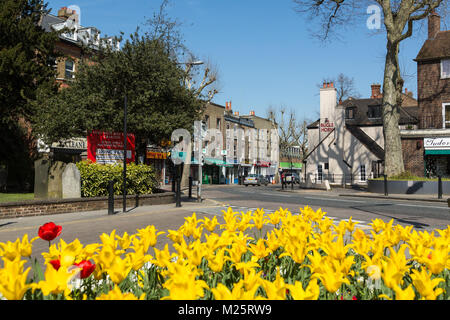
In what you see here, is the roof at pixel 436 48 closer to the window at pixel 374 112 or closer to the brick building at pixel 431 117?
the brick building at pixel 431 117

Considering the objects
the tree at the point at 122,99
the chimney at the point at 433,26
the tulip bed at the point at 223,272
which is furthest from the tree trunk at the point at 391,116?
the tulip bed at the point at 223,272

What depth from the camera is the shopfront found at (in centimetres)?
3288

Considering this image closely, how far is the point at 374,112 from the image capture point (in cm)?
4622

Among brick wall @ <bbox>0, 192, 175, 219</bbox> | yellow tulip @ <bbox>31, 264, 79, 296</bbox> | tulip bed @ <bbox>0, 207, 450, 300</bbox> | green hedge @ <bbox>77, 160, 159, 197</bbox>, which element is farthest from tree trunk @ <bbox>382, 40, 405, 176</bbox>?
yellow tulip @ <bbox>31, 264, 79, 296</bbox>

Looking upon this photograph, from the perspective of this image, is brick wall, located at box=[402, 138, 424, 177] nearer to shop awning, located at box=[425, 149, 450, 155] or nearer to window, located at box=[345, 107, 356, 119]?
shop awning, located at box=[425, 149, 450, 155]

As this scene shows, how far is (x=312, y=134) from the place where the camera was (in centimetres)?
4859

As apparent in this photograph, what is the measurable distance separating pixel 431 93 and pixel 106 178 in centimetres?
2940

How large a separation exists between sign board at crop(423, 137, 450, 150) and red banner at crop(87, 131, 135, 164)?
1014 inches

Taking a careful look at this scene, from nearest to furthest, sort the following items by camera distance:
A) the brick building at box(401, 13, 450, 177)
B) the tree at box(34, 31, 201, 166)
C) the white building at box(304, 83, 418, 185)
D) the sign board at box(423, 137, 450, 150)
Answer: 1. the tree at box(34, 31, 201, 166)
2. the sign board at box(423, 137, 450, 150)
3. the brick building at box(401, 13, 450, 177)
4. the white building at box(304, 83, 418, 185)

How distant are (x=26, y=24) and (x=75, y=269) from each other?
787 inches

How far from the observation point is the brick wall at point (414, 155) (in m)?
33.9

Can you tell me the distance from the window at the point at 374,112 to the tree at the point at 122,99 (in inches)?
1275

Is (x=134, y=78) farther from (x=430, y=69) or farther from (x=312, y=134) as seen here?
(x=312, y=134)

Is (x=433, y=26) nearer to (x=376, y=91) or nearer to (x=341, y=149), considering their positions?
(x=341, y=149)
